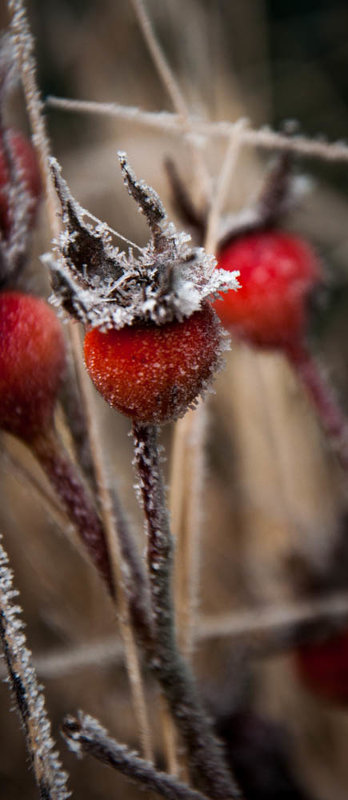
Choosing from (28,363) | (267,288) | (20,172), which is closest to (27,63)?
(20,172)

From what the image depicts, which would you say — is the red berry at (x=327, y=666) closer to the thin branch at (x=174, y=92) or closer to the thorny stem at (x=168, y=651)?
the thorny stem at (x=168, y=651)

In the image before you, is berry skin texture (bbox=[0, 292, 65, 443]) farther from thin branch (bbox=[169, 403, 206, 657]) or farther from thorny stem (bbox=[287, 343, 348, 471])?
thorny stem (bbox=[287, 343, 348, 471])

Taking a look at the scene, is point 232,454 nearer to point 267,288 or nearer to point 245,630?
point 245,630

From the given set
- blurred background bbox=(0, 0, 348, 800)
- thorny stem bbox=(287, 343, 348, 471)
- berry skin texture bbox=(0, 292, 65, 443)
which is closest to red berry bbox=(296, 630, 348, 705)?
blurred background bbox=(0, 0, 348, 800)

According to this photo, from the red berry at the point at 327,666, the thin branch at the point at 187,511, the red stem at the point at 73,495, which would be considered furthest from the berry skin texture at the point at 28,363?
the red berry at the point at 327,666

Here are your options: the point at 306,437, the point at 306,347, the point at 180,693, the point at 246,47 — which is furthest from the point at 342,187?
the point at 180,693
